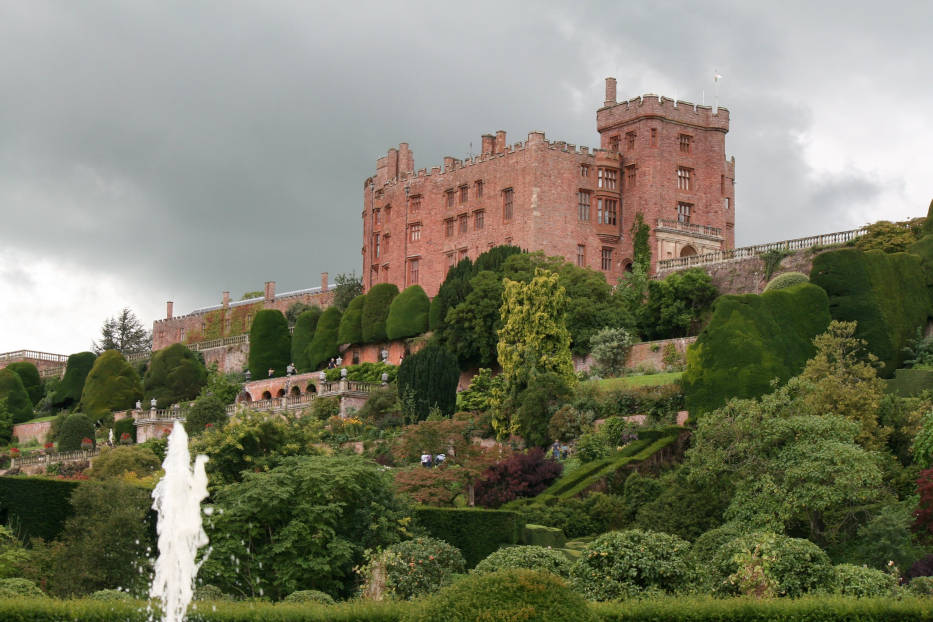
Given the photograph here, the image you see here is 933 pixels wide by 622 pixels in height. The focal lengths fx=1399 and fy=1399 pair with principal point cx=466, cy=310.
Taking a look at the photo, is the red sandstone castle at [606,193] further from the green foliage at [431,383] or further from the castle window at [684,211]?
the green foliage at [431,383]

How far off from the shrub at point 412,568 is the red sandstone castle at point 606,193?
35.0m

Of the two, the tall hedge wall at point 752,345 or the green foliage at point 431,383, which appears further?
the green foliage at point 431,383

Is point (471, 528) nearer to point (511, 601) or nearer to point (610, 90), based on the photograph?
point (511, 601)

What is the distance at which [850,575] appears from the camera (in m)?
22.7

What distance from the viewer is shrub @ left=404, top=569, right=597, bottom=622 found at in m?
16.7

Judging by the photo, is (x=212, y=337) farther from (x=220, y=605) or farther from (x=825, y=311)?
(x=220, y=605)

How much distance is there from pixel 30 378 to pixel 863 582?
65.1 meters

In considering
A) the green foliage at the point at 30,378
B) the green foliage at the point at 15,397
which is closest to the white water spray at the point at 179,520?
the green foliage at the point at 15,397

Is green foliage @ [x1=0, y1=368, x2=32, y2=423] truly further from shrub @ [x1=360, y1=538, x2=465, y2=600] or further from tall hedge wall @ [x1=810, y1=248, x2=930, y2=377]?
shrub @ [x1=360, y1=538, x2=465, y2=600]


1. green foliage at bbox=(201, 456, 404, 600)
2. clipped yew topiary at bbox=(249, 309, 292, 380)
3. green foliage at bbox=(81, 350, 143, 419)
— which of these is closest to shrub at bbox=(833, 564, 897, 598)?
green foliage at bbox=(201, 456, 404, 600)

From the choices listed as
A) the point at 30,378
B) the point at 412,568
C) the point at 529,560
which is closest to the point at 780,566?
the point at 529,560

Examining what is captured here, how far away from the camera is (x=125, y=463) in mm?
46562

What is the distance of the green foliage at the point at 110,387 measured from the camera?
67312 mm

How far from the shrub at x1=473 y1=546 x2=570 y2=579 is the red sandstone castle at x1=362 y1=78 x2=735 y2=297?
118 ft
